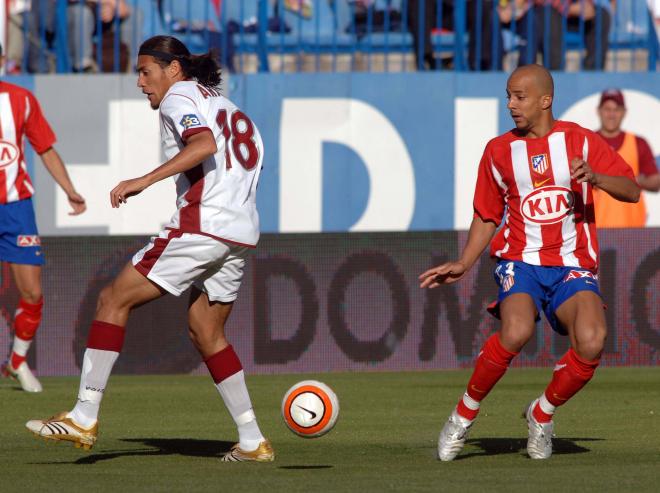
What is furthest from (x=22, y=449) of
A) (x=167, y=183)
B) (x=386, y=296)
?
A: (x=167, y=183)

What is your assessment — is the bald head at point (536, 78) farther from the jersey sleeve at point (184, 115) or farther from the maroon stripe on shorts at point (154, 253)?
the maroon stripe on shorts at point (154, 253)

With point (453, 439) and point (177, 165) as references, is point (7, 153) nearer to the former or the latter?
point (177, 165)

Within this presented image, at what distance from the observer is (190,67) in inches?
252

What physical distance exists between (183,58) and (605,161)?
6.53ft

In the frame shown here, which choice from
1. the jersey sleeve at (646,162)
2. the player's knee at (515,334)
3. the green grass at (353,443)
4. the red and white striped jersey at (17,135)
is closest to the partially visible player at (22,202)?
the red and white striped jersey at (17,135)

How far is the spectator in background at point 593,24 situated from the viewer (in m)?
13.0

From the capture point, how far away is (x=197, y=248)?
6.09 meters

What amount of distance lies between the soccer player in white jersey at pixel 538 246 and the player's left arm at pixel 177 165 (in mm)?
1134

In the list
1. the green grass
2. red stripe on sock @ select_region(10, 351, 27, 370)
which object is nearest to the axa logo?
red stripe on sock @ select_region(10, 351, 27, 370)

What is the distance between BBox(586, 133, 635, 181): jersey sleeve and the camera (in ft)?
21.1

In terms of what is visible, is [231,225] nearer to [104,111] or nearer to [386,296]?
[386,296]

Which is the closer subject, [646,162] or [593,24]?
[646,162]

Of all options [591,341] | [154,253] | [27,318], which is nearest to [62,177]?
[27,318]

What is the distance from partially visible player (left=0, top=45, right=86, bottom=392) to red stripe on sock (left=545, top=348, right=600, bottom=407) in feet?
13.9
